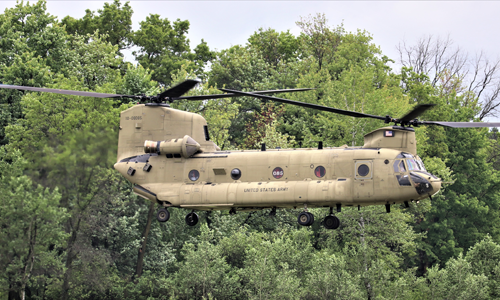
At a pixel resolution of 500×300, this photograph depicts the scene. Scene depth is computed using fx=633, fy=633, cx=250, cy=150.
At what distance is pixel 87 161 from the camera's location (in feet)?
113

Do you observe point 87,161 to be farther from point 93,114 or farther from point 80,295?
point 80,295

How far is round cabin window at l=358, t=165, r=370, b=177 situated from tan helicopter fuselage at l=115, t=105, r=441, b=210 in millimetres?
38

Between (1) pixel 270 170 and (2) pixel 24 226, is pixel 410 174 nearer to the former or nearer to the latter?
(1) pixel 270 170

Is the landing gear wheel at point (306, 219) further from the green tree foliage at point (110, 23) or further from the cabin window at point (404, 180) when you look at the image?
the green tree foliage at point (110, 23)

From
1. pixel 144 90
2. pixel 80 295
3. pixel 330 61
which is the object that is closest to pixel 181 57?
pixel 330 61

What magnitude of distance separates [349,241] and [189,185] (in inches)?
1032

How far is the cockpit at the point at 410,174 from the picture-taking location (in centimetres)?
2362

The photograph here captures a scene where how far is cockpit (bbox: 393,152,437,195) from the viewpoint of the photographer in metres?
23.6

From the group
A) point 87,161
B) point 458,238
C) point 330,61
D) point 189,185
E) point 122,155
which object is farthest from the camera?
point 330,61

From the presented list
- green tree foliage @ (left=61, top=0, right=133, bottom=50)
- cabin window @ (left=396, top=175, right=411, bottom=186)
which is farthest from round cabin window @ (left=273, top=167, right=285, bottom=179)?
green tree foliage @ (left=61, top=0, right=133, bottom=50)

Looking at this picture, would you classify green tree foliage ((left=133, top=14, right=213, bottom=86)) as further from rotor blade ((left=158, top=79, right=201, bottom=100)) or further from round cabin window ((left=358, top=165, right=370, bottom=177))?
round cabin window ((left=358, top=165, right=370, bottom=177))

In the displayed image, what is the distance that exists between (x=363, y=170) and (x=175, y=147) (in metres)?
7.87

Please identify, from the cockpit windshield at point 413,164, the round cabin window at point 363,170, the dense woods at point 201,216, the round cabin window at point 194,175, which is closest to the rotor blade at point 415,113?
the cockpit windshield at point 413,164

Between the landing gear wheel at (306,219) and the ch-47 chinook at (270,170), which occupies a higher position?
the ch-47 chinook at (270,170)
